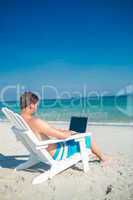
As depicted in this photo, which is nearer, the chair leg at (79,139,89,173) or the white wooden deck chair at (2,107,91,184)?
the white wooden deck chair at (2,107,91,184)

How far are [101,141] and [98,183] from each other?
3.03 metres

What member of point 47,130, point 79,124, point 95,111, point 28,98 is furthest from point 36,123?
point 95,111

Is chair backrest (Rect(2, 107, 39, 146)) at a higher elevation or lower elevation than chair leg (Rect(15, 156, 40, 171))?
higher

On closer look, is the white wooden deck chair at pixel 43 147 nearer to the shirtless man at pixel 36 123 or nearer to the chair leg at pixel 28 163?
the shirtless man at pixel 36 123

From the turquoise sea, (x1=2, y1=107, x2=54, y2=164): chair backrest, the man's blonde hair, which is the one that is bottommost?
the turquoise sea

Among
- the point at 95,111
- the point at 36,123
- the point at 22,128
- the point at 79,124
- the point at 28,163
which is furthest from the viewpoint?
the point at 95,111

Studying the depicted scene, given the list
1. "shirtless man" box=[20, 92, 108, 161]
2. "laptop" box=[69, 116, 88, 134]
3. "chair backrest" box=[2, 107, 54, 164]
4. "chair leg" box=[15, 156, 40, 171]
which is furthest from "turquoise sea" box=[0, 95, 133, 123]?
"chair backrest" box=[2, 107, 54, 164]

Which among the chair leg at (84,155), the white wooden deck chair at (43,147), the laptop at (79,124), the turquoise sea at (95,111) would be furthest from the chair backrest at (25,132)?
the turquoise sea at (95,111)

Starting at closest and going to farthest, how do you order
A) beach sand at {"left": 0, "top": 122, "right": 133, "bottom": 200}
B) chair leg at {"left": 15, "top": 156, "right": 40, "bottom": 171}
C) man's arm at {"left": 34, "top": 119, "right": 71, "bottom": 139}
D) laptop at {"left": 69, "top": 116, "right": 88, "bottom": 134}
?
beach sand at {"left": 0, "top": 122, "right": 133, "bottom": 200} → man's arm at {"left": 34, "top": 119, "right": 71, "bottom": 139} → chair leg at {"left": 15, "top": 156, "right": 40, "bottom": 171} → laptop at {"left": 69, "top": 116, "right": 88, "bottom": 134}

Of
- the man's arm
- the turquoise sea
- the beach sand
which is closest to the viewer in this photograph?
the beach sand

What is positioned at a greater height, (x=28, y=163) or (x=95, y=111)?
(x=28, y=163)

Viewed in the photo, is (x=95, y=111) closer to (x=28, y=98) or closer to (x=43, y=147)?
(x=28, y=98)

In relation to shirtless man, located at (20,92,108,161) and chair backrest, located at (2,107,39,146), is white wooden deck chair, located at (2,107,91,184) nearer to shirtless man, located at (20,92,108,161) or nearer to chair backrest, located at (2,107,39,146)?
chair backrest, located at (2,107,39,146)

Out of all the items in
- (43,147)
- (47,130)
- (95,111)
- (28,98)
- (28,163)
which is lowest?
(95,111)
